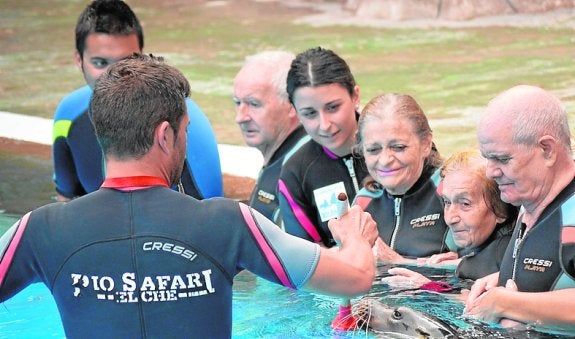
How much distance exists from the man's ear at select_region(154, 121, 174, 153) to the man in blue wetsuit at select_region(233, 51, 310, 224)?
9.85 ft

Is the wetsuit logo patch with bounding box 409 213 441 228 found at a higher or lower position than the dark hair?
lower

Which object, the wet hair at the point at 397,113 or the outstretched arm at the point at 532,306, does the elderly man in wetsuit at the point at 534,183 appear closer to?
the outstretched arm at the point at 532,306

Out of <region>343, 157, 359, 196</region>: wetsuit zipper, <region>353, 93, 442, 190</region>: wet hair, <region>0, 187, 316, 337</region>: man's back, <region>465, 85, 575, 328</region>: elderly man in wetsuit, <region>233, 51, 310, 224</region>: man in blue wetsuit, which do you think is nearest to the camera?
<region>0, 187, 316, 337</region>: man's back

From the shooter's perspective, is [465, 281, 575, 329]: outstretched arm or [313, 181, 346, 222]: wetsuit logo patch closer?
[465, 281, 575, 329]: outstretched arm

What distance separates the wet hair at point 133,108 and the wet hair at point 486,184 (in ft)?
7.08

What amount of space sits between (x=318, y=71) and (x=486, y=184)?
123cm

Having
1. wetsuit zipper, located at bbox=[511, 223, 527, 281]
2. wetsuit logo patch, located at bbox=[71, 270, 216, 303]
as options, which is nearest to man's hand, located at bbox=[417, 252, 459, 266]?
wetsuit zipper, located at bbox=[511, 223, 527, 281]

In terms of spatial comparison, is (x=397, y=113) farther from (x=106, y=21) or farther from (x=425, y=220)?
(x=106, y=21)

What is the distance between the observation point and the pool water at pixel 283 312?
502 centimetres

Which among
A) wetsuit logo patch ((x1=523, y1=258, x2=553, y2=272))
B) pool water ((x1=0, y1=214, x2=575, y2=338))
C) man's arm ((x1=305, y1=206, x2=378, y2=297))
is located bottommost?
pool water ((x1=0, y1=214, x2=575, y2=338))

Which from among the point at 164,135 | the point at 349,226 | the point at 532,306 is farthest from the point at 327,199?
the point at 164,135

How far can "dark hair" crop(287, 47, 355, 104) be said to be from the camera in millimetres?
6090

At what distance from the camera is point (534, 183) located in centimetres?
449

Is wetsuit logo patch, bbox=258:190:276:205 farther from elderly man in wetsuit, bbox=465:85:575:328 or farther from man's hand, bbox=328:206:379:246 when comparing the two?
man's hand, bbox=328:206:379:246
